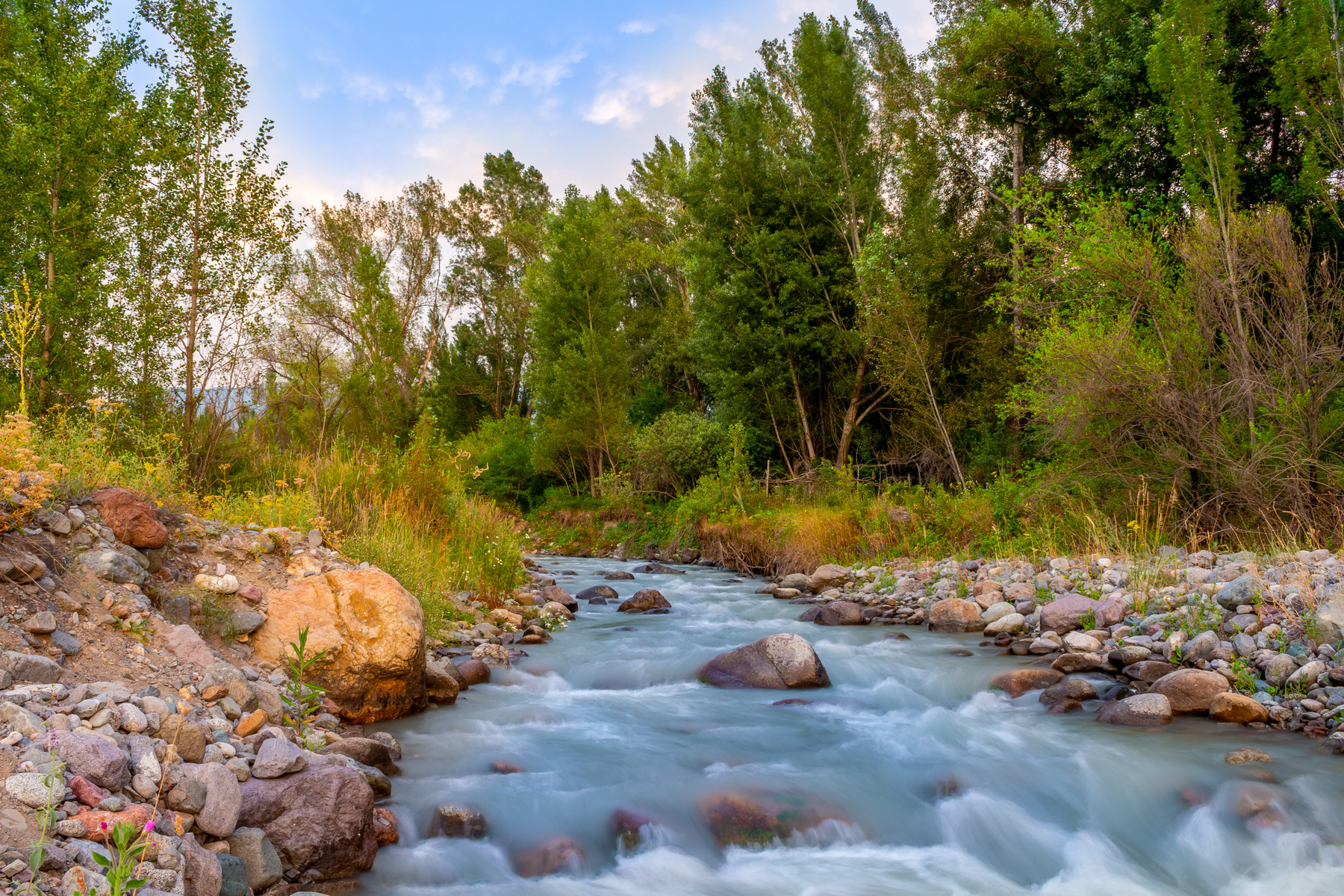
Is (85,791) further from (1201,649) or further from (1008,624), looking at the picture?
(1008,624)

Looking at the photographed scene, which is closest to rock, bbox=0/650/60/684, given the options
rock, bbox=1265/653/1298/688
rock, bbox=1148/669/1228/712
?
rock, bbox=1148/669/1228/712

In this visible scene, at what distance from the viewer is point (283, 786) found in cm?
343

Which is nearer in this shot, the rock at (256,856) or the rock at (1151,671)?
the rock at (256,856)

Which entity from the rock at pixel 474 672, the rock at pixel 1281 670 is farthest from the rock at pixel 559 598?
the rock at pixel 1281 670

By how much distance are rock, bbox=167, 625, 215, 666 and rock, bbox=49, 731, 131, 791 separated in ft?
4.36

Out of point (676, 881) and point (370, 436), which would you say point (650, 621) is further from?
point (370, 436)

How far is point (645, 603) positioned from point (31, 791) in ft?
27.6

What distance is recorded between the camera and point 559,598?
34.7 ft

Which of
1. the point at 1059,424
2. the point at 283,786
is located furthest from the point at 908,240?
the point at 283,786

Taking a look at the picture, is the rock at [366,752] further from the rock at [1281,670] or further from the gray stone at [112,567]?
the rock at [1281,670]

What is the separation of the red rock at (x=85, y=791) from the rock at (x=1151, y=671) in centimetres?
690

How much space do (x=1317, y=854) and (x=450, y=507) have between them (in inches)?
348

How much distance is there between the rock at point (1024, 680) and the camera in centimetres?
633

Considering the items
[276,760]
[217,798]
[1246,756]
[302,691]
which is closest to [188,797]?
[217,798]
